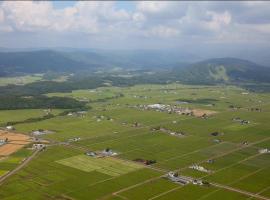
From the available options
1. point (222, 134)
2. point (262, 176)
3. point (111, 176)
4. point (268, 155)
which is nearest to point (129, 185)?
point (111, 176)

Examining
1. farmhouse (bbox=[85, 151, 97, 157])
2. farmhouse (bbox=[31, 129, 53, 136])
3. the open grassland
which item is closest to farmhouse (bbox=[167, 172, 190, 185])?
farmhouse (bbox=[85, 151, 97, 157])

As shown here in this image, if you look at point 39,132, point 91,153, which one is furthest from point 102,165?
point 39,132

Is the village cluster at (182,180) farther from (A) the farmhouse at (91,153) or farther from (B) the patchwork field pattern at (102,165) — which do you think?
(A) the farmhouse at (91,153)

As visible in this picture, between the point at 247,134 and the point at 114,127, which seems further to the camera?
the point at 114,127

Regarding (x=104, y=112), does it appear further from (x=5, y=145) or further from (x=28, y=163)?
(x=28, y=163)

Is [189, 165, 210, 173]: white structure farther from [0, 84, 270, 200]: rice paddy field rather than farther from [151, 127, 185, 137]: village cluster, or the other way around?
[151, 127, 185, 137]: village cluster

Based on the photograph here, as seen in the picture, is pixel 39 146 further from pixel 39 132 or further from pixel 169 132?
pixel 169 132
